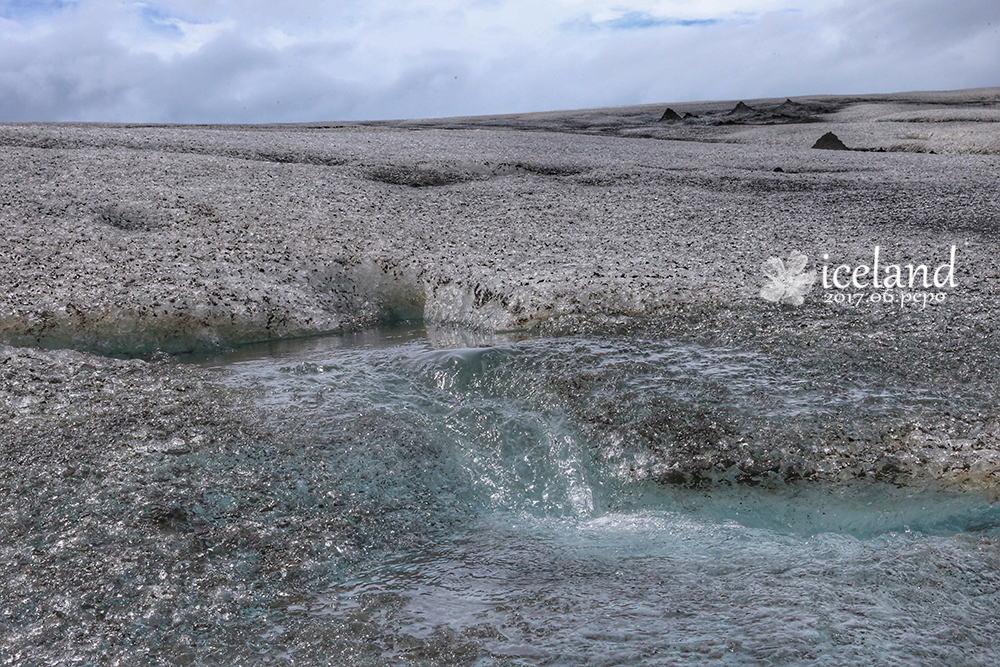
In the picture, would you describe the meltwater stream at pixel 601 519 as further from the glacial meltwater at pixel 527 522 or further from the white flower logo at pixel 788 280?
the white flower logo at pixel 788 280

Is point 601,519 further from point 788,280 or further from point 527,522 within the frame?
point 788,280

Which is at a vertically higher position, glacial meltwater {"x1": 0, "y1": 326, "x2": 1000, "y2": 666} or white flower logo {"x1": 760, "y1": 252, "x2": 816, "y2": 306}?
white flower logo {"x1": 760, "y1": 252, "x2": 816, "y2": 306}

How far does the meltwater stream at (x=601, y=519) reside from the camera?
90.0 inches

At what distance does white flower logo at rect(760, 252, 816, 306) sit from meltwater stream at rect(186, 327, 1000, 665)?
83cm

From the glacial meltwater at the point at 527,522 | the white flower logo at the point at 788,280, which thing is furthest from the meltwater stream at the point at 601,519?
the white flower logo at the point at 788,280

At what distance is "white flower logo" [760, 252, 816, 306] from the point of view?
194 inches

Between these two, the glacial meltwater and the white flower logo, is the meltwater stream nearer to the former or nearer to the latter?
the glacial meltwater

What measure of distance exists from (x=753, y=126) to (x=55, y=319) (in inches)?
558

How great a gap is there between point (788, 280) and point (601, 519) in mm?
2585

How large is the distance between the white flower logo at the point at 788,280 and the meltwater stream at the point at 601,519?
2.73 feet

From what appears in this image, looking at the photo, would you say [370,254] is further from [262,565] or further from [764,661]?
[764,661]

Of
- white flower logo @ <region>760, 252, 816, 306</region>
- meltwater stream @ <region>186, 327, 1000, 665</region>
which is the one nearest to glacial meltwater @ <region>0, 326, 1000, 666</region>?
meltwater stream @ <region>186, 327, 1000, 665</region>

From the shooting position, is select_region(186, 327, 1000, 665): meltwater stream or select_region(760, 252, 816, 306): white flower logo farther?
select_region(760, 252, 816, 306): white flower logo

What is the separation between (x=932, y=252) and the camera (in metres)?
5.64
